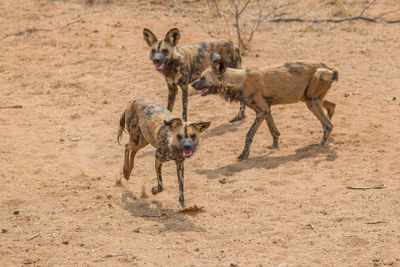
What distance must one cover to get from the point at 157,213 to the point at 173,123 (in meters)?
1.15

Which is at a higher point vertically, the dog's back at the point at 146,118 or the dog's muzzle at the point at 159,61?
the dog's muzzle at the point at 159,61

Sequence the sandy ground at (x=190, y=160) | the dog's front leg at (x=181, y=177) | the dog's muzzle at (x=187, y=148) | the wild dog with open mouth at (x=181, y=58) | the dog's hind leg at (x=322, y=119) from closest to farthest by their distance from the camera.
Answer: the sandy ground at (x=190, y=160) → the dog's muzzle at (x=187, y=148) → the dog's front leg at (x=181, y=177) → the dog's hind leg at (x=322, y=119) → the wild dog with open mouth at (x=181, y=58)

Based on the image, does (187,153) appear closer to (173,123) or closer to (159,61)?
(173,123)

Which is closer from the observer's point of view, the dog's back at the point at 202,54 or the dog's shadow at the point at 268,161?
the dog's shadow at the point at 268,161

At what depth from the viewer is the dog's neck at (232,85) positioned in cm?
888

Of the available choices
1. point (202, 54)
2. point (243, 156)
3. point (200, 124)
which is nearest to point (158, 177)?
point (200, 124)

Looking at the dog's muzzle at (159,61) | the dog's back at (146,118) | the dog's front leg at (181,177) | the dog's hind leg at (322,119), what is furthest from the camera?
the dog's muzzle at (159,61)

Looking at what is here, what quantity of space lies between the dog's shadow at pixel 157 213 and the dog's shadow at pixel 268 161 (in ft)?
3.94


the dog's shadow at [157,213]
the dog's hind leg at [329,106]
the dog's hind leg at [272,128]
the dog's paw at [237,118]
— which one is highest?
the dog's hind leg at [329,106]

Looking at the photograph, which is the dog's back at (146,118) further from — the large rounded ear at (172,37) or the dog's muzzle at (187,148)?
the large rounded ear at (172,37)

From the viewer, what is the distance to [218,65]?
8.83 meters

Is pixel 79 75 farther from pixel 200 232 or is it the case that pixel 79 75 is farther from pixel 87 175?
pixel 200 232

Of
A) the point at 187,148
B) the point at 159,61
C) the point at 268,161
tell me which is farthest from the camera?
the point at 159,61

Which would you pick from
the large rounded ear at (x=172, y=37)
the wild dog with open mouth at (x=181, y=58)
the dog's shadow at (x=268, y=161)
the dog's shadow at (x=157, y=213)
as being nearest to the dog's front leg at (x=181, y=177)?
the dog's shadow at (x=157, y=213)
